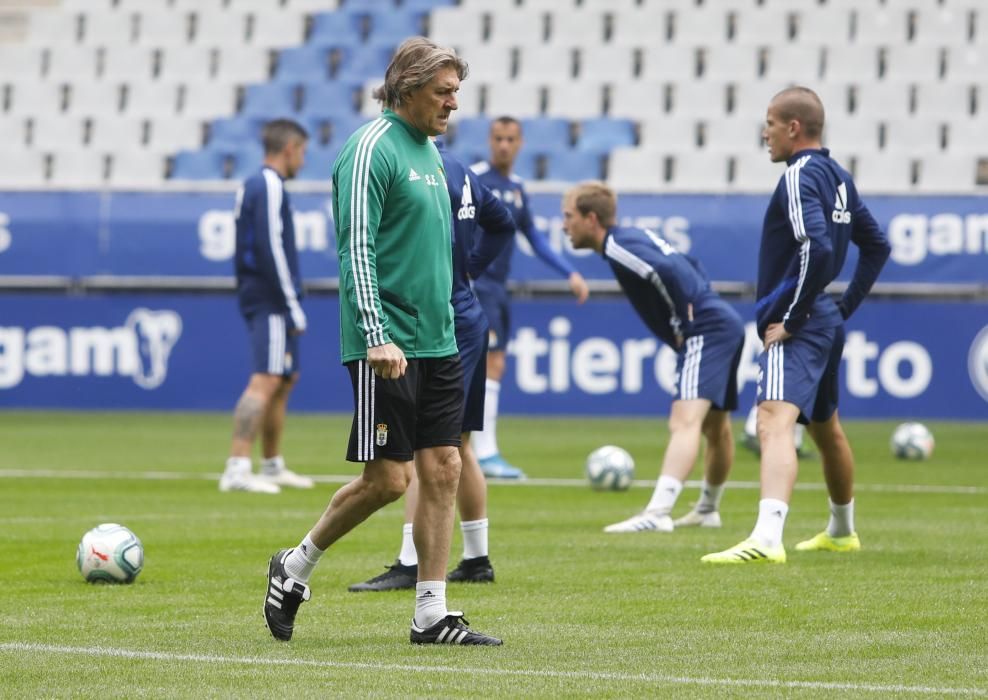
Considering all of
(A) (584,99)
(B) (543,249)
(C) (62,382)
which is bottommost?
(C) (62,382)

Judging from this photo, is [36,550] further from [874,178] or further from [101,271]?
[874,178]

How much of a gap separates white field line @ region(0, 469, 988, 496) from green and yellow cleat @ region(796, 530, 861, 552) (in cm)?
381

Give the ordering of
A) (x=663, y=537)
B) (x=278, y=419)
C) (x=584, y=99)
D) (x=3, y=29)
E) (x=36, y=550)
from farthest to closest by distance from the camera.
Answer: (x=3, y=29) < (x=584, y=99) < (x=278, y=419) < (x=663, y=537) < (x=36, y=550)

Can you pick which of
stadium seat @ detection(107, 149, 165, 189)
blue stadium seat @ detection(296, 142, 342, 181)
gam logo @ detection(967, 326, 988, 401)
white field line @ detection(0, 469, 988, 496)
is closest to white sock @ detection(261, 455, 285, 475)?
white field line @ detection(0, 469, 988, 496)

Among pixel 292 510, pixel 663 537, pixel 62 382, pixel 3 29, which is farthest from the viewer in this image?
pixel 3 29

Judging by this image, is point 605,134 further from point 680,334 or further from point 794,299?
point 794,299

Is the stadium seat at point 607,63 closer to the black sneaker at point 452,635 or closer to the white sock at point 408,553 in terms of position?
the white sock at point 408,553

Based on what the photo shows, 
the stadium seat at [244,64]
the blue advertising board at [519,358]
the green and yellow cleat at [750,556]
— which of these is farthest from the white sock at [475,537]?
the stadium seat at [244,64]

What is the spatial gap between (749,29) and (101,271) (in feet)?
30.4

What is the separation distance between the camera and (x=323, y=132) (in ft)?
82.6

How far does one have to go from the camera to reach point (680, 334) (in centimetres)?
1043

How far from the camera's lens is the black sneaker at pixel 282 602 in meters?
6.18

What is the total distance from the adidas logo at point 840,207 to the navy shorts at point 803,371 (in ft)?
1.67

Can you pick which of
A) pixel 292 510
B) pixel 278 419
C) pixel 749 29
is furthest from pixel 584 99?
pixel 292 510
